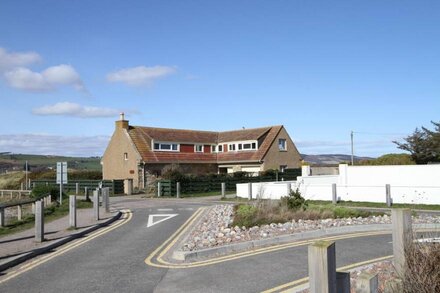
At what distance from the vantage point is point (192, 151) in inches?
2010

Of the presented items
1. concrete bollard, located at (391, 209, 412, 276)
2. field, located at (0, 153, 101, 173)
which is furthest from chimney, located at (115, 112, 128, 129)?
concrete bollard, located at (391, 209, 412, 276)

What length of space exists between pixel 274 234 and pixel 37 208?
254 inches

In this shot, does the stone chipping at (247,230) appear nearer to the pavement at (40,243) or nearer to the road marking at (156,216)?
the road marking at (156,216)

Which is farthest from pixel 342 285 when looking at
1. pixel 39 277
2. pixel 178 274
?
pixel 39 277

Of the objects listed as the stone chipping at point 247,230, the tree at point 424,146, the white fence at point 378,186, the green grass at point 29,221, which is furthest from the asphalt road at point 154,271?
the tree at point 424,146

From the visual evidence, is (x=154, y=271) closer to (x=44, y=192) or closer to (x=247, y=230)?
(x=247, y=230)

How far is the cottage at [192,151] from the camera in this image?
152 ft

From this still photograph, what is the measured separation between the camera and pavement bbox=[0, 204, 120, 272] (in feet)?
35.0

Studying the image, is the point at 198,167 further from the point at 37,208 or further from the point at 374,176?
the point at 37,208

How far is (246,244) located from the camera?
37.4ft

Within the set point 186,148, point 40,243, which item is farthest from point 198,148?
point 40,243

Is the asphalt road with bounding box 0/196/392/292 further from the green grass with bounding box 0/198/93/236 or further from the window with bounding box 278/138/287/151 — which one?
the window with bounding box 278/138/287/151

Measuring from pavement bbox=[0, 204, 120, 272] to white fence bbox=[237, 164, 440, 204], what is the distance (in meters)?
8.12

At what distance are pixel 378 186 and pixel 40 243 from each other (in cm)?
1793
